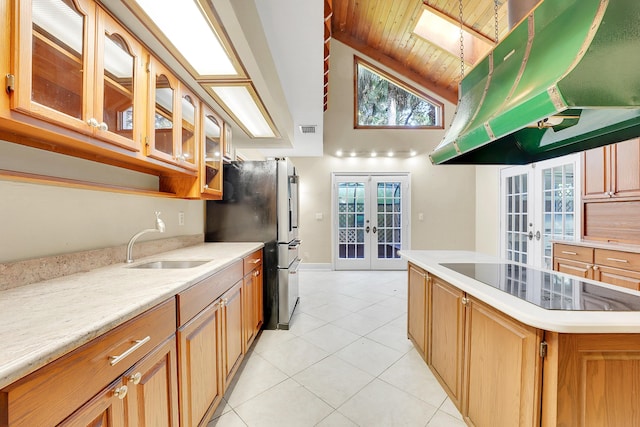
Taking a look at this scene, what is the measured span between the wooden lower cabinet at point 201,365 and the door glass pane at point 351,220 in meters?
4.06

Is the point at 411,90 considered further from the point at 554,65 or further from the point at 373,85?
the point at 554,65

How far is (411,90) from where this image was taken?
209 inches

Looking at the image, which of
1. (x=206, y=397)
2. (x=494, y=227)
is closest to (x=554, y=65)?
(x=206, y=397)

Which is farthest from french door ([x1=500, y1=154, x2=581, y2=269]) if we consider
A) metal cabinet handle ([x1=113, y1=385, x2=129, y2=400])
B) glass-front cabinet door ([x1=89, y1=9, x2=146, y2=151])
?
glass-front cabinet door ([x1=89, y1=9, x2=146, y2=151])

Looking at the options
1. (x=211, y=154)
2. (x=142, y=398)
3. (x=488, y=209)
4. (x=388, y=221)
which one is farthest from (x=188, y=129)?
(x=488, y=209)

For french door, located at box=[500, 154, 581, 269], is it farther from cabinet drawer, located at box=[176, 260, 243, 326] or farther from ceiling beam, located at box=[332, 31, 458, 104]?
cabinet drawer, located at box=[176, 260, 243, 326]

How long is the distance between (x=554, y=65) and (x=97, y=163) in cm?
230

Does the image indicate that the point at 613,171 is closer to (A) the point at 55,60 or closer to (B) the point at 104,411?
(B) the point at 104,411

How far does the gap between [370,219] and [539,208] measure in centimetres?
267

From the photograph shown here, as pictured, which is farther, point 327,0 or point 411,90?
point 411,90

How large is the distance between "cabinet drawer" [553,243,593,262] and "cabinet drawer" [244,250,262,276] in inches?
123

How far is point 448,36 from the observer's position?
13.2ft

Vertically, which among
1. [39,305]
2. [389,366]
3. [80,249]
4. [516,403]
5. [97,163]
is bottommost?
Answer: [389,366]

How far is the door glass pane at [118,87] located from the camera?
1.20 meters
